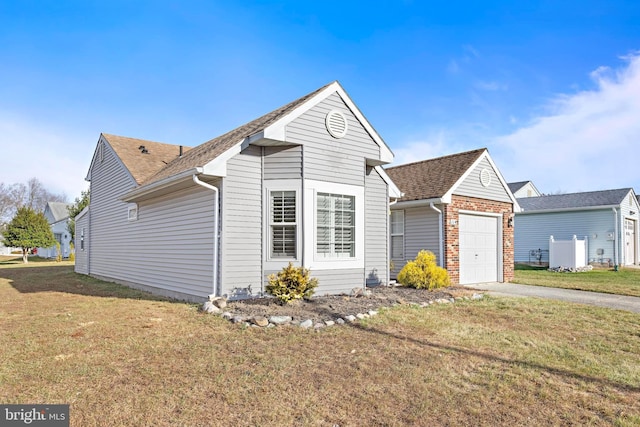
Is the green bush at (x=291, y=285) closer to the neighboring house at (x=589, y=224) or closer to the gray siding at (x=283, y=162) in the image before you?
the gray siding at (x=283, y=162)

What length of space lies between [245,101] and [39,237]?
2424 cm

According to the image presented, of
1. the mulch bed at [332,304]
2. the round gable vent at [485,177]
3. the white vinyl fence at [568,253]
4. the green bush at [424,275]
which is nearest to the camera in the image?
the mulch bed at [332,304]

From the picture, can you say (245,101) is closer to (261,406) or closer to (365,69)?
(365,69)

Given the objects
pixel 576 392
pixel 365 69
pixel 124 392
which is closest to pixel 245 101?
pixel 365 69

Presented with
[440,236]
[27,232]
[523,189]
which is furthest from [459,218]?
[27,232]

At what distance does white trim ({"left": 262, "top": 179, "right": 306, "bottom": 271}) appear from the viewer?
8.77 m

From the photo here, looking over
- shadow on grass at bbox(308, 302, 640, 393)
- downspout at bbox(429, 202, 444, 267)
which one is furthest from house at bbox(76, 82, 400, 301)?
shadow on grass at bbox(308, 302, 640, 393)

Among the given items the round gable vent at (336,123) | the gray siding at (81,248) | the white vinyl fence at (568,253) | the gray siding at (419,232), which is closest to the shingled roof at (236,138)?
the round gable vent at (336,123)

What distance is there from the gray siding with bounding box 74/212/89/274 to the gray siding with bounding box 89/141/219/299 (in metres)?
0.46

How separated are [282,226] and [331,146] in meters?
2.27

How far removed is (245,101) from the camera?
594 inches

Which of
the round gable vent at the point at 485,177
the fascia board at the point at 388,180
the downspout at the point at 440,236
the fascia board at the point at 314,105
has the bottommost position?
the downspout at the point at 440,236

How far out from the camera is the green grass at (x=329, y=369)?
11.8ft

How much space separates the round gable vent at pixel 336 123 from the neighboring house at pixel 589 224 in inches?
770
